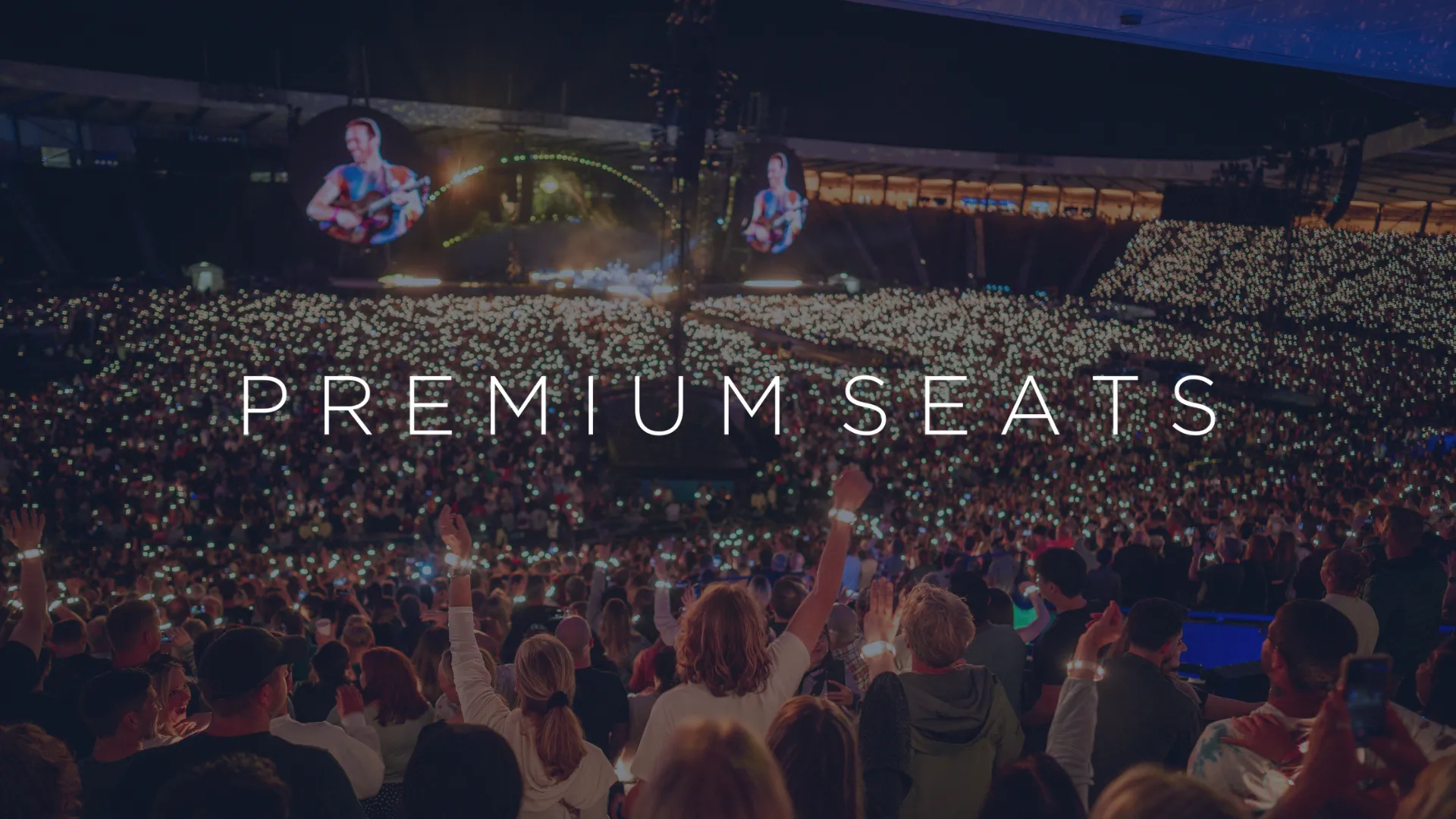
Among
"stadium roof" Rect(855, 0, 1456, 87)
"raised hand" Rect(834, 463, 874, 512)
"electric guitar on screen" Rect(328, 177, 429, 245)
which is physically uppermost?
"electric guitar on screen" Rect(328, 177, 429, 245)

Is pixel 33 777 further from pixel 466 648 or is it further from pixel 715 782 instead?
pixel 715 782

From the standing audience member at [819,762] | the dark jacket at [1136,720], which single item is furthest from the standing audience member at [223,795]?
the dark jacket at [1136,720]

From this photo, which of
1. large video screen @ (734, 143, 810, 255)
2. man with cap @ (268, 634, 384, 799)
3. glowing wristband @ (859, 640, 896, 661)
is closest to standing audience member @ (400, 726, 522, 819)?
man with cap @ (268, 634, 384, 799)

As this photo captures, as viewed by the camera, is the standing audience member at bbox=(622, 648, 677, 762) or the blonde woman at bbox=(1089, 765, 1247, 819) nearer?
the blonde woman at bbox=(1089, 765, 1247, 819)

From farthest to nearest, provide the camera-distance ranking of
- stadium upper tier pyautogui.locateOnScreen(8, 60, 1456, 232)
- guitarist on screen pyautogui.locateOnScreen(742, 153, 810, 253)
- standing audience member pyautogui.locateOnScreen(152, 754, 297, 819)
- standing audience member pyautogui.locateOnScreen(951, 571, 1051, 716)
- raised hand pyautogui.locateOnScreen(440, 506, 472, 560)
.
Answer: stadium upper tier pyautogui.locateOnScreen(8, 60, 1456, 232) < guitarist on screen pyautogui.locateOnScreen(742, 153, 810, 253) < standing audience member pyautogui.locateOnScreen(951, 571, 1051, 716) < raised hand pyautogui.locateOnScreen(440, 506, 472, 560) < standing audience member pyautogui.locateOnScreen(152, 754, 297, 819)

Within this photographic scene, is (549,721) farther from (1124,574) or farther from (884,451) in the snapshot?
(884,451)

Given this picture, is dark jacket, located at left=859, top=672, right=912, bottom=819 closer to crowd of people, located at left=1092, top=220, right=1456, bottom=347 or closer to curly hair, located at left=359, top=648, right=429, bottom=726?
curly hair, located at left=359, top=648, right=429, bottom=726

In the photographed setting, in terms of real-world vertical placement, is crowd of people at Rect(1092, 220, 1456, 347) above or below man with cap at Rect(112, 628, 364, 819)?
above

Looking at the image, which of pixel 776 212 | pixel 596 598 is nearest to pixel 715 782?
pixel 596 598
